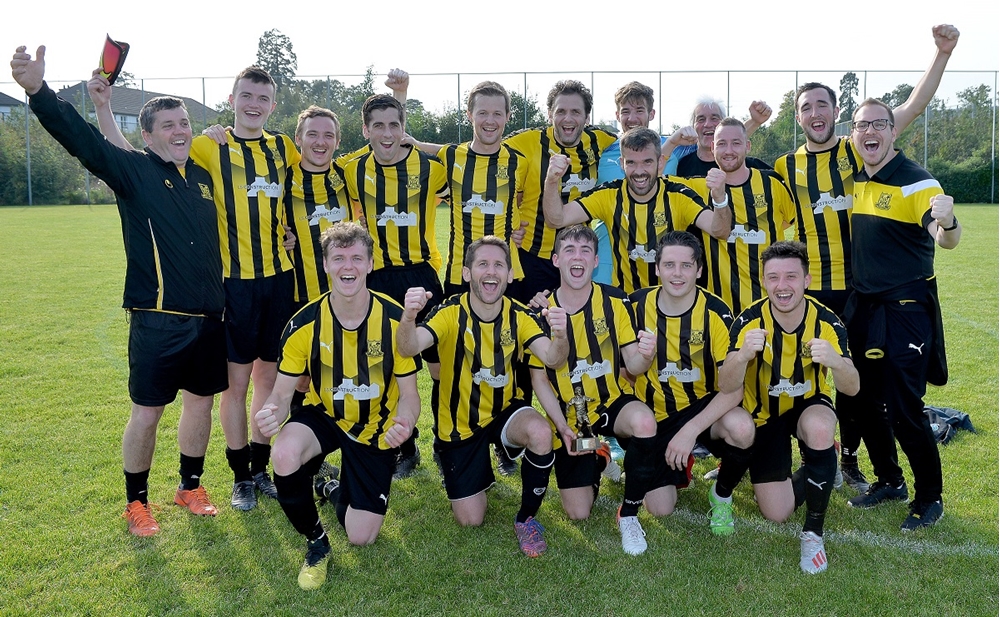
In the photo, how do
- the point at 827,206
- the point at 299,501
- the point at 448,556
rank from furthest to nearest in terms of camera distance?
the point at 827,206, the point at 448,556, the point at 299,501

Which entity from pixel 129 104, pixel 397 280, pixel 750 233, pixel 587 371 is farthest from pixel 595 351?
pixel 129 104

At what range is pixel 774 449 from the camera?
3896mm

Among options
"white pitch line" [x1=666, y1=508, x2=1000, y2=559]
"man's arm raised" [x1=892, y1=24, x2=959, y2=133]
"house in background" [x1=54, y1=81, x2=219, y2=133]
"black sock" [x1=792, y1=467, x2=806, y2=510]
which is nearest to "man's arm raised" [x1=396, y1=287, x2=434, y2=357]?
"white pitch line" [x1=666, y1=508, x2=1000, y2=559]

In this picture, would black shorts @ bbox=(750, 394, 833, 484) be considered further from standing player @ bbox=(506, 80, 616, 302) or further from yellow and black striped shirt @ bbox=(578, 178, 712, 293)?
standing player @ bbox=(506, 80, 616, 302)

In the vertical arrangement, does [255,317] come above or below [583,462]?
above

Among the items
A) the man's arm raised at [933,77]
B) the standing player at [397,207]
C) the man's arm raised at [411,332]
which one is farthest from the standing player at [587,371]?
the man's arm raised at [933,77]

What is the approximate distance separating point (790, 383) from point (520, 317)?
4.52 feet

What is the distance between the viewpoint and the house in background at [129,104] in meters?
32.3

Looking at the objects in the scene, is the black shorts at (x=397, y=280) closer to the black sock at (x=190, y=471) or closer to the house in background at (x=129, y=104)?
the black sock at (x=190, y=471)

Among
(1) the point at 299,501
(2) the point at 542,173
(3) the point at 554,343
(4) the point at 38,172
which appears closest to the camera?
(1) the point at 299,501

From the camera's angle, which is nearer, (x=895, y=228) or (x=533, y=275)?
(x=895, y=228)

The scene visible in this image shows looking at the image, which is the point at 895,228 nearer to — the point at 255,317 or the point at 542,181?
the point at 542,181

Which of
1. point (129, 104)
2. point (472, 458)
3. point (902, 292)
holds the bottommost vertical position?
point (472, 458)

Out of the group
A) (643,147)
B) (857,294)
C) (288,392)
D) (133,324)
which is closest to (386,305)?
(288,392)
